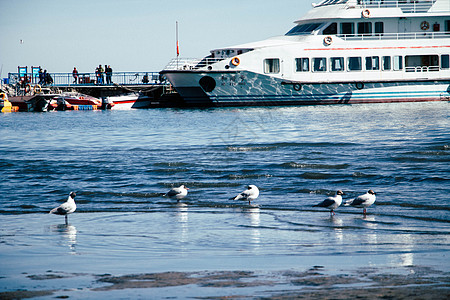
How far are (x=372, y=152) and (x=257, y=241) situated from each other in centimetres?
1127

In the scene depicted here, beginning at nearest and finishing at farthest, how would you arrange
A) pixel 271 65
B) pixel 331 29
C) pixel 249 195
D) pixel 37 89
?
pixel 249 195 → pixel 271 65 → pixel 331 29 → pixel 37 89

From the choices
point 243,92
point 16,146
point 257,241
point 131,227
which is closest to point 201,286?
point 257,241

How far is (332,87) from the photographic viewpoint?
130 feet

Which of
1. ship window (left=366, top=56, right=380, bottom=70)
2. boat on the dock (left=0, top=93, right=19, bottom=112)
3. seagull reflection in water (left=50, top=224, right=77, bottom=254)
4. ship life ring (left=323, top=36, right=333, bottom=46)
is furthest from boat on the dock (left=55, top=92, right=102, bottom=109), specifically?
seagull reflection in water (left=50, top=224, right=77, bottom=254)

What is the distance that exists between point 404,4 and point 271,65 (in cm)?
992

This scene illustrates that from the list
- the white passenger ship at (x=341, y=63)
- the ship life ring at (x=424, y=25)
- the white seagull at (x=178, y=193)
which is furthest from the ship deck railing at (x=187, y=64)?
the white seagull at (x=178, y=193)

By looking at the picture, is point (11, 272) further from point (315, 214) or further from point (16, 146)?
point (16, 146)

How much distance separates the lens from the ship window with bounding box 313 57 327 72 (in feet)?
128

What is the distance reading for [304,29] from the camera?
4072 cm

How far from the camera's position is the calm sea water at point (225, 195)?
24.0 feet

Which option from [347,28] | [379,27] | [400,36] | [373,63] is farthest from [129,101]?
[400,36]

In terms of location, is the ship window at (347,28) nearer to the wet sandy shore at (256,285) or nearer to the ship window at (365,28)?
the ship window at (365,28)

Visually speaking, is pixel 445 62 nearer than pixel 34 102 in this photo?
Yes

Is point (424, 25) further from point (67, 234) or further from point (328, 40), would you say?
point (67, 234)
